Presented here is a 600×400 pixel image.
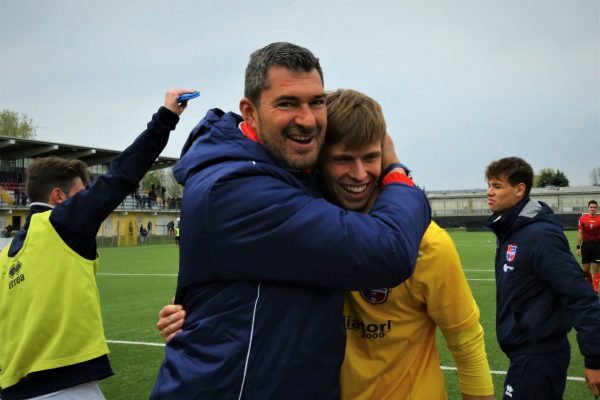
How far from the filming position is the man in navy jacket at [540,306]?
3.33 meters

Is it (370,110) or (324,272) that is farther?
(370,110)

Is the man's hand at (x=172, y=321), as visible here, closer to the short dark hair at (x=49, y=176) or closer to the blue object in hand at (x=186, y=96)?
the blue object in hand at (x=186, y=96)

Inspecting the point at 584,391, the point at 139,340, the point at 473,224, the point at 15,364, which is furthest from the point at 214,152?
the point at 473,224

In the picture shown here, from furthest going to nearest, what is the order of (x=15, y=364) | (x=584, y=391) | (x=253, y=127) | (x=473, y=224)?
(x=473, y=224) < (x=584, y=391) < (x=15, y=364) < (x=253, y=127)

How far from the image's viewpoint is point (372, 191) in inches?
83.0

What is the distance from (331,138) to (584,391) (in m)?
4.84

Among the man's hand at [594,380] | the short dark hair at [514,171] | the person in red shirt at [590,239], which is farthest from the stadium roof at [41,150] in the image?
the man's hand at [594,380]

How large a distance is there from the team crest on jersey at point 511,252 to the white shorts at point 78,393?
312 cm

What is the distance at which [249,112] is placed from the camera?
6.22 feet

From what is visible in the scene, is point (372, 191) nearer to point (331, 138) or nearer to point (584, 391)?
point (331, 138)

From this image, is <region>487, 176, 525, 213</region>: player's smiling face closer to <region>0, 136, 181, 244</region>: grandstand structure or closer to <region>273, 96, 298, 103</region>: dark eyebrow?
<region>273, 96, 298, 103</region>: dark eyebrow

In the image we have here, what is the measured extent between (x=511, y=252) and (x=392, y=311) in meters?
2.11

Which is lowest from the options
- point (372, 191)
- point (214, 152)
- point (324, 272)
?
point (324, 272)

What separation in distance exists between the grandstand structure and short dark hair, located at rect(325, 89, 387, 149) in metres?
37.9
